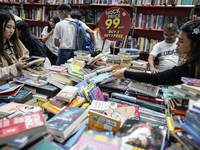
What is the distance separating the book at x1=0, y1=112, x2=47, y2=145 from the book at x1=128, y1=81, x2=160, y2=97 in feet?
2.80

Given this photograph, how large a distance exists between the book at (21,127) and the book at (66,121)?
0.12 m

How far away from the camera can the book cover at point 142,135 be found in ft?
2.37

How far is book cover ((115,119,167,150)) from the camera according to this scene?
0.72 m

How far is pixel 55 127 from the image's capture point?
775 mm

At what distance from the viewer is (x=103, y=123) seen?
862mm

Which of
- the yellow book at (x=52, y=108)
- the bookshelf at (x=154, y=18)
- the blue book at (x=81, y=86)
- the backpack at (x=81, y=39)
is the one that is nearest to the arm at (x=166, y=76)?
the blue book at (x=81, y=86)

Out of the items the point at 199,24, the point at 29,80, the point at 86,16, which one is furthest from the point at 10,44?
the point at 86,16

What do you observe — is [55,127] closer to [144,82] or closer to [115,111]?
[115,111]

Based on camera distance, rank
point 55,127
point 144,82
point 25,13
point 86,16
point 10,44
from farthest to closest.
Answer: point 25,13 < point 86,16 < point 10,44 < point 144,82 < point 55,127

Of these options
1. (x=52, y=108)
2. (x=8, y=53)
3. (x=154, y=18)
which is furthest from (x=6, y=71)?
→ (x=154, y=18)

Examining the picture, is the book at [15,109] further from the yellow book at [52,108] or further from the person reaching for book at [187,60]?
the person reaching for book at [187,60]

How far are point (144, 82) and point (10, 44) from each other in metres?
1.56

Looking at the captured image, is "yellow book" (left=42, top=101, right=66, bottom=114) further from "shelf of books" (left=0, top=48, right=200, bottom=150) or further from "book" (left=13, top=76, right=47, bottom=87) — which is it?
"book" (left=13, top=76, right=47, bottom=87)

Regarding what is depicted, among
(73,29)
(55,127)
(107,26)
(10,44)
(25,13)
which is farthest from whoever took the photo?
(25,13)
